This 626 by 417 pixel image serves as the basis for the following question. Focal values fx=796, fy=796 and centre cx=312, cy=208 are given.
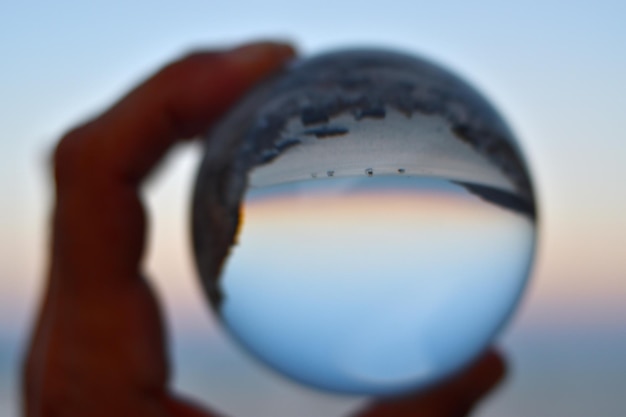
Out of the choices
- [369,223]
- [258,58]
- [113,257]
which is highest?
[258,58]

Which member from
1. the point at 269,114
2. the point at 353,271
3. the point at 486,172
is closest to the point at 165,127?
the point at 269,114

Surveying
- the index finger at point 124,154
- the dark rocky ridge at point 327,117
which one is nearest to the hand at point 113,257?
the index finger at point 124,154

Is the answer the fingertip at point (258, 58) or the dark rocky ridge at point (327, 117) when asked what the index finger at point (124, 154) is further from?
the dark rocky ridge at point (327, 117)

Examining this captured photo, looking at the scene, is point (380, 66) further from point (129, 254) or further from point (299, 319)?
point (129, 254)

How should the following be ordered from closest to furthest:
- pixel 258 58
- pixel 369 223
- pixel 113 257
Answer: pixel 369 223
pixel 113 257
pixel 258 58

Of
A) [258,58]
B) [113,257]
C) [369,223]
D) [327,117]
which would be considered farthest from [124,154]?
[369,223]

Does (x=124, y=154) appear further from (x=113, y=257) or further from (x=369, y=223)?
(x=369, y=223)

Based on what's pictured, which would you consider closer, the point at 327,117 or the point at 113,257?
the point at 327,117
